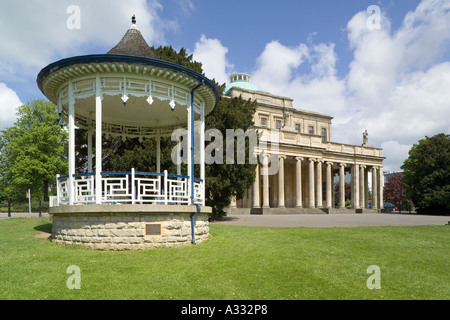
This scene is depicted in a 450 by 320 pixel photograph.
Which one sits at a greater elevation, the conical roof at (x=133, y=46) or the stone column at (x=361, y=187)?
the conical roof at (x=133, y=46)

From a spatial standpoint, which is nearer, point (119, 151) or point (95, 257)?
point (95, 257)

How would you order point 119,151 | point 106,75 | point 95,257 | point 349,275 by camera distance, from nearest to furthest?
point 349,275, point 95,257, point 106,75, point 119,151

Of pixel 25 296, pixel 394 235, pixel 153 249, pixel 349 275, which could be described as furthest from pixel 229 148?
pixel 25 296

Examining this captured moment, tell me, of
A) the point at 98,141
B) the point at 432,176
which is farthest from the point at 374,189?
the point at 98,141

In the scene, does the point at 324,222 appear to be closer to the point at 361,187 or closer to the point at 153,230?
the point at 153,230

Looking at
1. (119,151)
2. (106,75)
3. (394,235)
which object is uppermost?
(106,75)

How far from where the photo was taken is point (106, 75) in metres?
10.1

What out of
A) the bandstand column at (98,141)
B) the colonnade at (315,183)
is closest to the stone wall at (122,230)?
the bandstand column at (98,141)

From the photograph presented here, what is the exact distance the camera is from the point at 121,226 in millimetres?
9469

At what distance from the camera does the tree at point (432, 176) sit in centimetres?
4153

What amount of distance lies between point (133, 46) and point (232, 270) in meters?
8.09

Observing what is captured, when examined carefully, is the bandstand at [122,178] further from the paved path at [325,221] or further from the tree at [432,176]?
the tree at [432,176]
